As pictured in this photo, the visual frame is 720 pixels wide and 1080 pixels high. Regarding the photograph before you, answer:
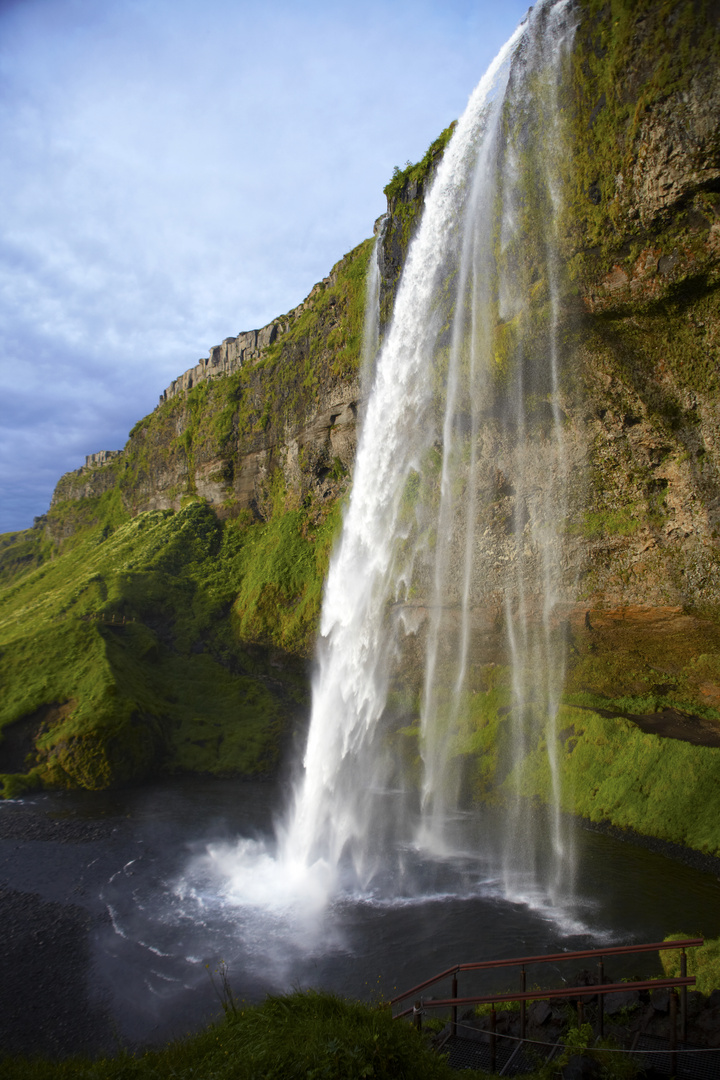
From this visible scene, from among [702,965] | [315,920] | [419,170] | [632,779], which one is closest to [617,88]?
[419,170]

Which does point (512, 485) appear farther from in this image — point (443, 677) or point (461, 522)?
point (443, 677)

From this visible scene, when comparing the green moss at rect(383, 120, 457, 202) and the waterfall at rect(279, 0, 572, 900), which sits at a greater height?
the green moss at rect(383, 120, 457, 202)

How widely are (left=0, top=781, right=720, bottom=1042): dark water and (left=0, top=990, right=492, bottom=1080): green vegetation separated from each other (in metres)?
4.18

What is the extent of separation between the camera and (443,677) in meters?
27.8

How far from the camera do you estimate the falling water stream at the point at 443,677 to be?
1477 cm

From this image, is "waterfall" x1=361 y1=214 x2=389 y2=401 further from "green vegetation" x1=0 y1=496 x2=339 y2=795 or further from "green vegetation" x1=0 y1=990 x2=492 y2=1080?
"green vegetation" x1=0 y1=990 x2=492 y2=1080

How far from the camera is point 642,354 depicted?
62.0 feet

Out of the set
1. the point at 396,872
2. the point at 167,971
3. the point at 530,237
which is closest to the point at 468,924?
the point at 396,872

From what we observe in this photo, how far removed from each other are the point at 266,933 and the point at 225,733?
18.0 m

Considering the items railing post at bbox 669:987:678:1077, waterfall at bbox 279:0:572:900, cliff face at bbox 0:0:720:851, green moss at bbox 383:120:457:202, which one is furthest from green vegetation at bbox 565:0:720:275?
railing post at bbox 669:987:678:1077

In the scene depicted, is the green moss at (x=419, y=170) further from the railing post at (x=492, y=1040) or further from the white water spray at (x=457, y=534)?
the railing post at (x=492, y=1040)

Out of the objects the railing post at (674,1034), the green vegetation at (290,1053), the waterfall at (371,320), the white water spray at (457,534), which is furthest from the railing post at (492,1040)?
the waterfall at (371,320)

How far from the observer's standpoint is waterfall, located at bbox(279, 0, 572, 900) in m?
20.6

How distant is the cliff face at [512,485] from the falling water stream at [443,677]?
2.28 feet
